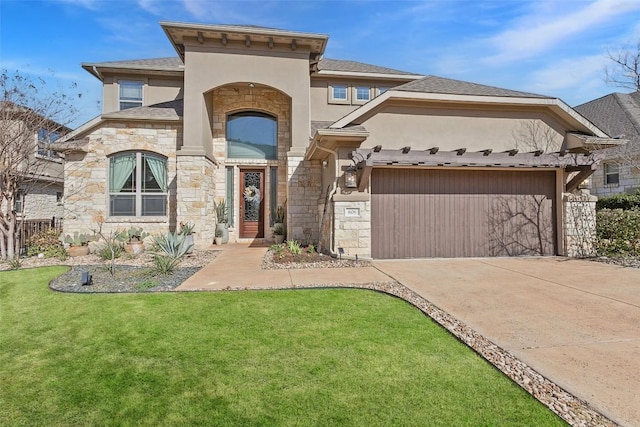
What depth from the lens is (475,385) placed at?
265 centimetres

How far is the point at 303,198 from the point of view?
38.4 feet

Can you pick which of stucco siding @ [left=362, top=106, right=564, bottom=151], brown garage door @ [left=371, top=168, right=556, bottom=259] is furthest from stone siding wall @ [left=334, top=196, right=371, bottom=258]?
stucco siding @ [left=362, top=106, right=564, bottom=151]

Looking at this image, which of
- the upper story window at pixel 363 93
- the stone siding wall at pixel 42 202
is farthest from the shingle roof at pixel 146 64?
the upper story window at pixel 363 93

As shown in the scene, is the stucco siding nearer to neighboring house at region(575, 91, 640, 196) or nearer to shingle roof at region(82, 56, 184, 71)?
neighboring house at region(575, 91, 640, 196)

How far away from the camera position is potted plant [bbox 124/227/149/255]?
32.0ft

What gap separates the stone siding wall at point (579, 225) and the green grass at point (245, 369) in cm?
741

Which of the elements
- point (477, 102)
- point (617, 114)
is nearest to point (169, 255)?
point (477, 102)

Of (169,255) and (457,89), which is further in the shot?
(457,89)

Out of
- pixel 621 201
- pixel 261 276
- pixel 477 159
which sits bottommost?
pixel 261 276

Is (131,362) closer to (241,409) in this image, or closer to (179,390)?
(179,390)

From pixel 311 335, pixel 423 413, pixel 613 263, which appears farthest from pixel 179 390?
pixel 613 263

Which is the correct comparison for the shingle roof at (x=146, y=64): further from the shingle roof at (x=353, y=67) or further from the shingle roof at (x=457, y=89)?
the shingle roof at (x=457, y=89)

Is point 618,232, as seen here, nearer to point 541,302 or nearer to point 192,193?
point 541,302

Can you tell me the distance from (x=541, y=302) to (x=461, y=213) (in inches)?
169
